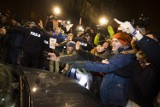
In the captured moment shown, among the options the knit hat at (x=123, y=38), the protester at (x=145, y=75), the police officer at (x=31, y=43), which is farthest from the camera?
the police officer at (x=31, y=43)

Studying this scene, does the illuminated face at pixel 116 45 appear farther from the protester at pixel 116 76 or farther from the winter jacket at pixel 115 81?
the winter jacket at pixel 115 81

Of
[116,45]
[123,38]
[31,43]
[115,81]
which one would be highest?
[31,43]

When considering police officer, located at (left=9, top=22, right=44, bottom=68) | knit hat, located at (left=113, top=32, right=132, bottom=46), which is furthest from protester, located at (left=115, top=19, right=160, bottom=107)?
police officer, located at (left=9, top=22, right=44, bottom=68)

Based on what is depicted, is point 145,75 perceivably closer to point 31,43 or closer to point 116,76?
point 116,76

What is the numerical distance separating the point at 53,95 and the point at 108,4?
36782mm

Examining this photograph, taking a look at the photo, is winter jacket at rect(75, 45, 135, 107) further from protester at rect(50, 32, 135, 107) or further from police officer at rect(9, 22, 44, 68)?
police officer at rect(9, 22, 44, 68)

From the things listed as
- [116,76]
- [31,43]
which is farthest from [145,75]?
[31,43]

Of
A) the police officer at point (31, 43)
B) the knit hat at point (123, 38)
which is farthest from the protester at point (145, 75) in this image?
the police officer at point (31, 43)

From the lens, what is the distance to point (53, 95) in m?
3.41

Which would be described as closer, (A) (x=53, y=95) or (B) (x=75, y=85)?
(A) (x=53, y=95)

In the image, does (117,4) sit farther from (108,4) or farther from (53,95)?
(53,95)

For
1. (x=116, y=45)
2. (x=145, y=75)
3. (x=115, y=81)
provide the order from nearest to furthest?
(x=145, y=75) → (x=115, y=81) → (x=116, y=45)

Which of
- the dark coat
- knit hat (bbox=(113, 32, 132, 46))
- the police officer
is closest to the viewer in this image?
the dark coat

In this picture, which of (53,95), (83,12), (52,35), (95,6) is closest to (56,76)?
(53,95)
